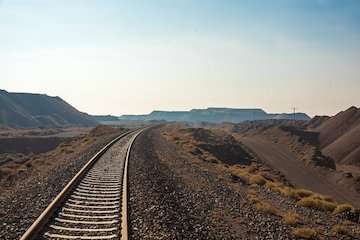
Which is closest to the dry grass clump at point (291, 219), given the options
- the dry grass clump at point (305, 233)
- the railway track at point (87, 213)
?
the dry grass clump at point (305, 233)

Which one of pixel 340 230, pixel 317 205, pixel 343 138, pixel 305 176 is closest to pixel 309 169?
pixel 305 176

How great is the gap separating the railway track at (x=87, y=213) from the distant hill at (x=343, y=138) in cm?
7304

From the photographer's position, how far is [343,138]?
101 m

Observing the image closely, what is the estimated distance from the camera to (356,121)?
118938 mm

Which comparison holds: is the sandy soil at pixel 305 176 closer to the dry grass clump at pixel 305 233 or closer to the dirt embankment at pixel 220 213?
the dirt embankment at pixel 220 213

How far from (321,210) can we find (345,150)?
79.4m

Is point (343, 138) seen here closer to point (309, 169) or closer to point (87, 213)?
point (309, 169)

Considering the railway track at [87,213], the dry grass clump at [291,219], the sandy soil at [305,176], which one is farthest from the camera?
the sandy soil at [305,176]

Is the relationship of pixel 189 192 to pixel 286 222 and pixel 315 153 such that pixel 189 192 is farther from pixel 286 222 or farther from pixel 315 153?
pixel 315 153

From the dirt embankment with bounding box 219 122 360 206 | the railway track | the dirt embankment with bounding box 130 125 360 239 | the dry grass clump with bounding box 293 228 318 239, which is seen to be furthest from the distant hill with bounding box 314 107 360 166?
the dry grass clump with bounding box 293 228 318 239

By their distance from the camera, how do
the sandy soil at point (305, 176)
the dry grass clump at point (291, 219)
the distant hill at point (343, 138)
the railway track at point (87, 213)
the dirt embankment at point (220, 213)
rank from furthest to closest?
the distant hill at point (343, 138)
the sandy soil at point (305, 176)
the dry grass clump at point (291, 219)
the dirt embankment at point (220, 213)
the railway track at point (87, 213)

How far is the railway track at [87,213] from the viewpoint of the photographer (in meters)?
9.09

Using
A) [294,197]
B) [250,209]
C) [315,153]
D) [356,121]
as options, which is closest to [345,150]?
[315,153]

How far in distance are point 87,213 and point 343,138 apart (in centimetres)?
9841
